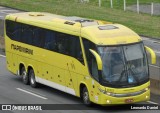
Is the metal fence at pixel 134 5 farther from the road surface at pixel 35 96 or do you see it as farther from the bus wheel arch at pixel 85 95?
the bus wheel arch at pixel 85 95

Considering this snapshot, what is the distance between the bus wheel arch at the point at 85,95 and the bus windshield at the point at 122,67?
1.42m

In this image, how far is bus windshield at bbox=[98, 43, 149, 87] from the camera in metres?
21.6

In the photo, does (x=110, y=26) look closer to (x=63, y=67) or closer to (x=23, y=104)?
(x=63, y=67)

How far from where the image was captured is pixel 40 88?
1056 inches

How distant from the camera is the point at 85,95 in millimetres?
22891

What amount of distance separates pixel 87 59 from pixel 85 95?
1.48 m

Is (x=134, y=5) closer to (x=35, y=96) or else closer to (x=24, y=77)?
(x=24, y=77)

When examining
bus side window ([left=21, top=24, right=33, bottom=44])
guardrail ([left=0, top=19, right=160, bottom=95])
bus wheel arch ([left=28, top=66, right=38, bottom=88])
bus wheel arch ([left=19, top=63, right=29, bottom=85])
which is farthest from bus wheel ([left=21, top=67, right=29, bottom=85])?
guardrail ([left=0, top=19, right=160, bottom=95])

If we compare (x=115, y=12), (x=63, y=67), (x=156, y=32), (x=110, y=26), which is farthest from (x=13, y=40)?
(x=115, y=12)

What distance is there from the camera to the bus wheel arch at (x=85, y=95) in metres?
22.6

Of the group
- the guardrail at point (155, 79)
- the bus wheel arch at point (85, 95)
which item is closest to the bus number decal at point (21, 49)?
the bus wheel arch at point (85, 95)

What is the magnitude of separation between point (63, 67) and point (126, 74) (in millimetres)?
3543

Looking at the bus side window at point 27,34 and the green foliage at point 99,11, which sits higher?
the bus side window at point 27,34

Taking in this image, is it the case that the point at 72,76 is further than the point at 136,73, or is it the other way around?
the point at 72,76
